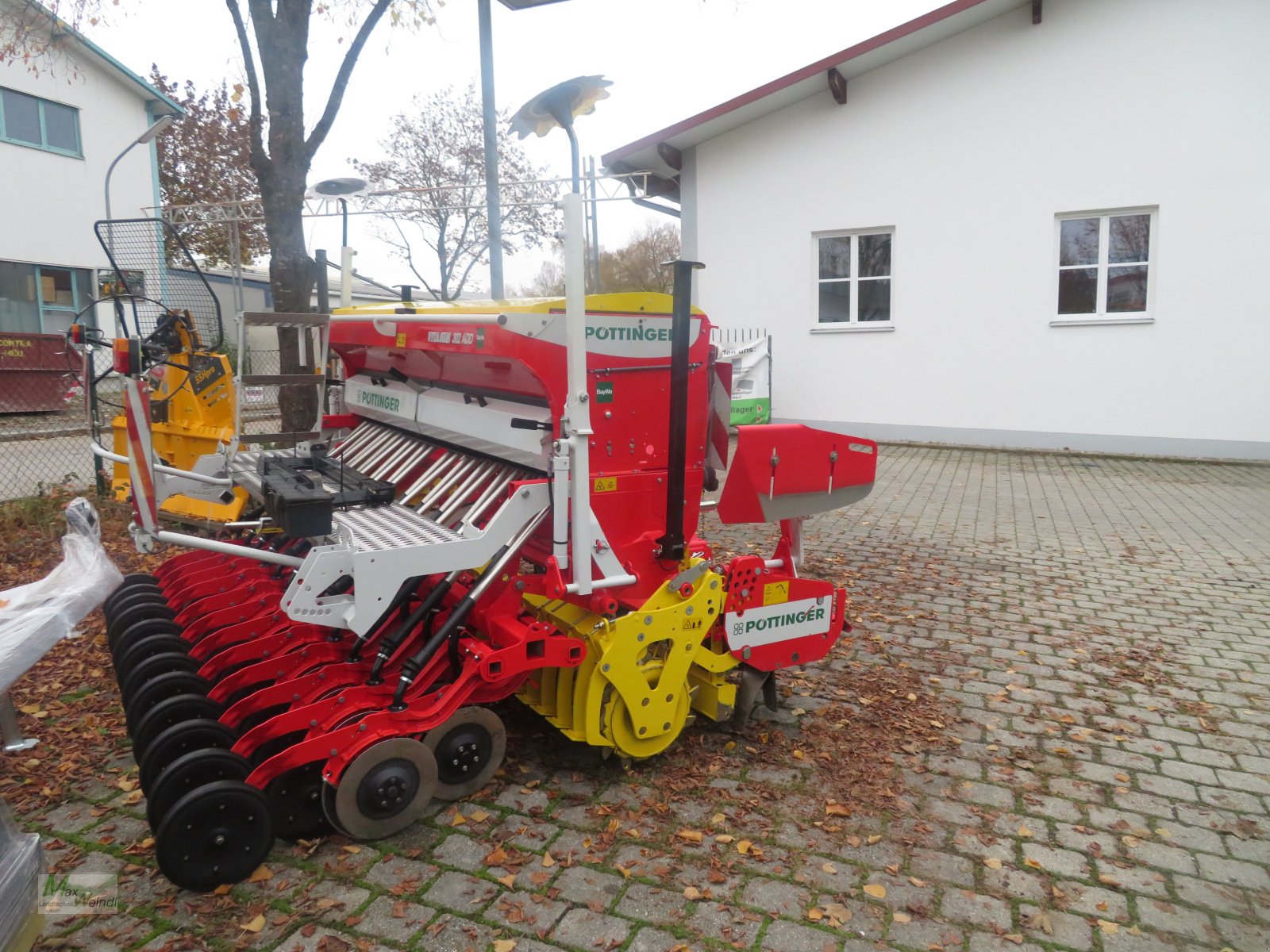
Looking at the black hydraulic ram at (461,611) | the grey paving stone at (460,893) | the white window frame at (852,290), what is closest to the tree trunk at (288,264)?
the black hydraulic ram at (461,611)

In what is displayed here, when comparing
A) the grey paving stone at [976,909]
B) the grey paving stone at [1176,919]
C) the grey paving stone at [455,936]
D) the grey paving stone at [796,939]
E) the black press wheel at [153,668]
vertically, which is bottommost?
the grey paving stone at [1176,919]

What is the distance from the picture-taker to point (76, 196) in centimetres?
1928

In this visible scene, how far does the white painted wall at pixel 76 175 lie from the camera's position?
59.4 ft

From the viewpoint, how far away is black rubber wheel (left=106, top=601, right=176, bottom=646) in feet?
14.2

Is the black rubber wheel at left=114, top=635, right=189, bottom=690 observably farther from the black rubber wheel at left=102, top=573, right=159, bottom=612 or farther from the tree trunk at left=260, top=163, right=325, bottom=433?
the tree trunk at left=260, top=163, right=325, bottom=433

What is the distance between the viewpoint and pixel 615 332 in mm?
3416

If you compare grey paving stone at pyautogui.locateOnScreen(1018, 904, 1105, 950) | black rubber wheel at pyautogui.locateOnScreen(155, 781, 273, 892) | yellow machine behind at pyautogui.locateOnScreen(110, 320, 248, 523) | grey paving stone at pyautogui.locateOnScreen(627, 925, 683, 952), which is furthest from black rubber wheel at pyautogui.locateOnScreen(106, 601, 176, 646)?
grey paving stone at pyautogui.locateOnScreen(1018, 904, 1105, 950)

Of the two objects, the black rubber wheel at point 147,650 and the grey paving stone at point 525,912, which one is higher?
the black rubber wheel at point 147,650

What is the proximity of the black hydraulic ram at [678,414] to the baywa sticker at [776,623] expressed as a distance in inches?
17.3

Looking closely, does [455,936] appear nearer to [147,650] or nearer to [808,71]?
[147,650]

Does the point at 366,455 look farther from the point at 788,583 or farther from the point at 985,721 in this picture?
the point at 985,721

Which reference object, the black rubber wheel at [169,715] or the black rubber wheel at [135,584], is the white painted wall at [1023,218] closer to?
the black rubber wheel at [135,584]

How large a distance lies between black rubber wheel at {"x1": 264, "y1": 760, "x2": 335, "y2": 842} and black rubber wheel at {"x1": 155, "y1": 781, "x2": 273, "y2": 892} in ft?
0.52

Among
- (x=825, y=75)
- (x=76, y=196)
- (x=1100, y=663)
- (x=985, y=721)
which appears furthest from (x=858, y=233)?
(x=76, y=196)
